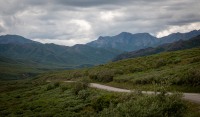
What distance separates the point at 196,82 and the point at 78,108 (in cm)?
1645

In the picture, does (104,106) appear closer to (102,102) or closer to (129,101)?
(102,102)

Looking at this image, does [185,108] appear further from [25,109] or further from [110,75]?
[110,75]

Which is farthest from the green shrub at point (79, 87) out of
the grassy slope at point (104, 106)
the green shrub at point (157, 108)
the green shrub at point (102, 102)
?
the green shrub at point (157, 108)

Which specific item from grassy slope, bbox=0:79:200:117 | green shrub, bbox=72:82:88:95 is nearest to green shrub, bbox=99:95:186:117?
grassy slope, bbox=0:79:200:117

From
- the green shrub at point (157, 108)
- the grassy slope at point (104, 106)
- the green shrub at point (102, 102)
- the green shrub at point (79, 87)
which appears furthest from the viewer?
the green shrub at point (79, 87)

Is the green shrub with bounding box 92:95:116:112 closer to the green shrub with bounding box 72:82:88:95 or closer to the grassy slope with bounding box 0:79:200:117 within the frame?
the grassy slope with bounding box 0:79:200:117

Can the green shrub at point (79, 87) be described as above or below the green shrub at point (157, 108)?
below

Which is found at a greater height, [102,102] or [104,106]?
[102,102]

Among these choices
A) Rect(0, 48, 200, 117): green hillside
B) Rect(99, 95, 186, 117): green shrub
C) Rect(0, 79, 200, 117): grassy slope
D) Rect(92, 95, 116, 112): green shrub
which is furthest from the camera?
Rect(92, 95, 116, 112): green shrub

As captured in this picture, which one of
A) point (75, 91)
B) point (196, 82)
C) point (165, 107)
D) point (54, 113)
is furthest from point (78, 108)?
point (165, 107)

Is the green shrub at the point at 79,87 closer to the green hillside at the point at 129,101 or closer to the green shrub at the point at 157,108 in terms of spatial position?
the green hillside at the point at 129,101

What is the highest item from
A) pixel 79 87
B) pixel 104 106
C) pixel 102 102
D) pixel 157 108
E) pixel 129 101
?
pixel 129 101

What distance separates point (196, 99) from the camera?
29578mm

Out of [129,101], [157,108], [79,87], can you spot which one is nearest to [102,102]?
[129,101]
